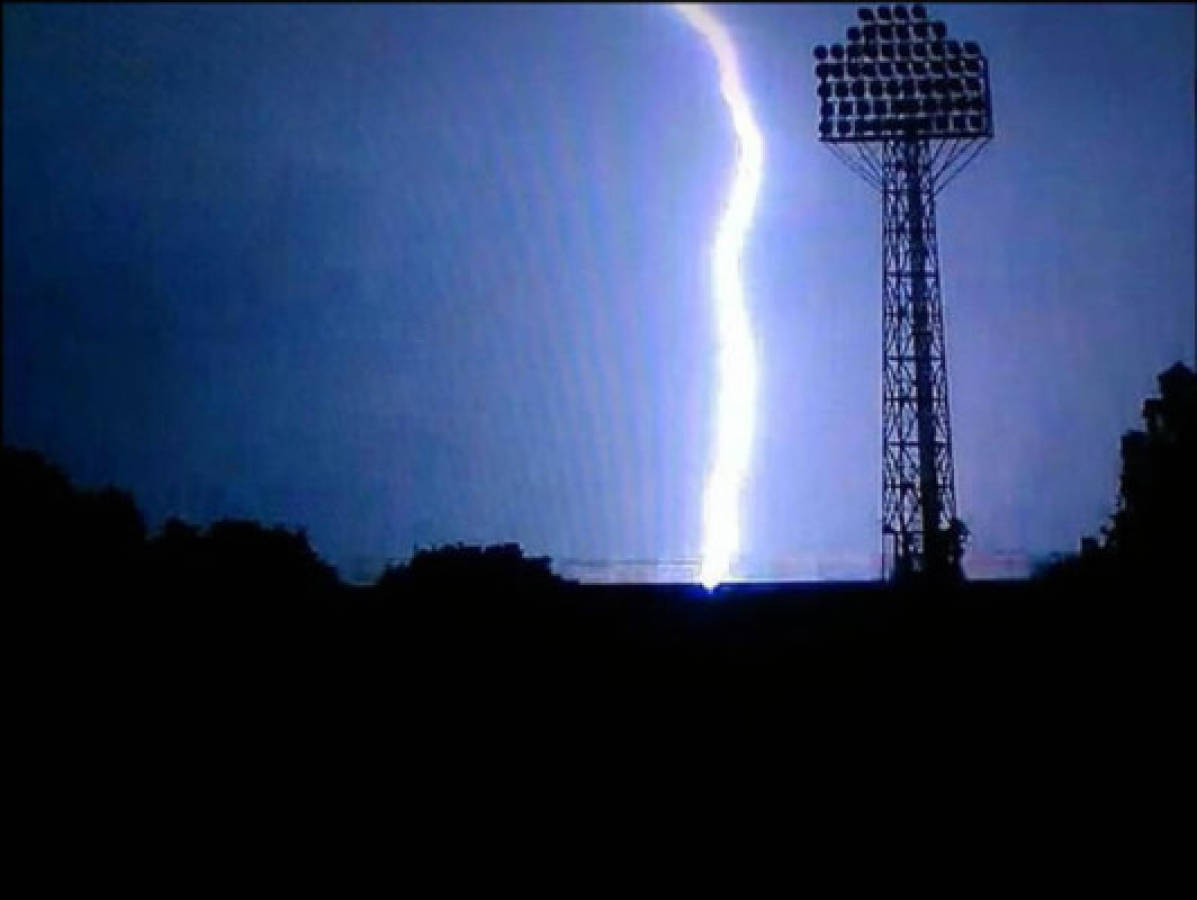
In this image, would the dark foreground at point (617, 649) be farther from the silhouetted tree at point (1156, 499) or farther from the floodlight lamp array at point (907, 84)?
the floodlight lamp array at point (907, 84)

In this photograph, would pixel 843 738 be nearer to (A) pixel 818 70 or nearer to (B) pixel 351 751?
(B) pixel 351 751

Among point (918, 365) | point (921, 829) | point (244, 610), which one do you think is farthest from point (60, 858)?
point (918, 365)

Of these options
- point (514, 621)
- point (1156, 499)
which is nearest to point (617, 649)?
point (514, 621)

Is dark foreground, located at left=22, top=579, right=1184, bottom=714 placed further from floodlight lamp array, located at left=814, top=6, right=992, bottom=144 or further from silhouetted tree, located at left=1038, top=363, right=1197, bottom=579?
floodlight lamp array, located at left=814, top=6, right=992, bottom=144

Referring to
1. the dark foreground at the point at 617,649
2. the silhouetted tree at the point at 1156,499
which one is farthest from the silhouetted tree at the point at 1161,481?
the dark foreground at the point at 617,649

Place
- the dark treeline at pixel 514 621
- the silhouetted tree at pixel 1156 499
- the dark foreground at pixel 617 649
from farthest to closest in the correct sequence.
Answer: the silhouetted tree at pixel 1156 499, the dark treeline at pixel 514 621, the dark foreground at pixel 617 649

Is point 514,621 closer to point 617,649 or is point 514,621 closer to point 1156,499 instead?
point 617,649
